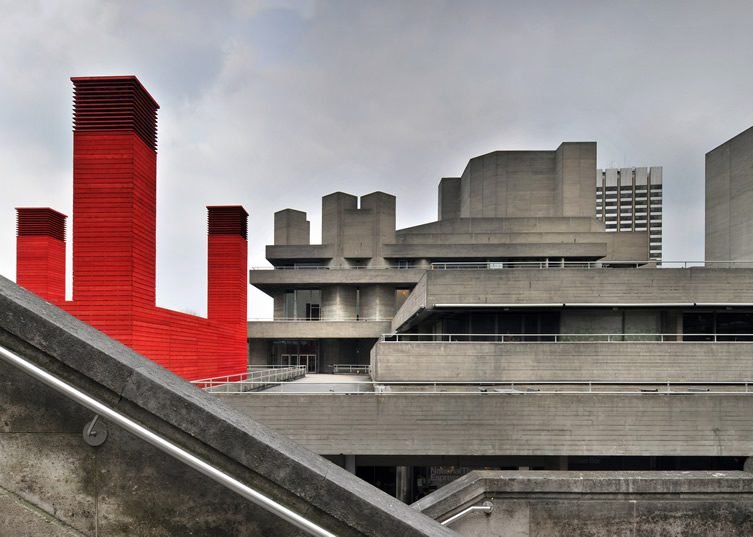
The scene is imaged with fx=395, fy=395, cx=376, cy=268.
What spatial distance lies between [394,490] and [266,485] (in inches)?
791

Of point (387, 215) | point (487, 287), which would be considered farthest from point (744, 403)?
point (387, 215)

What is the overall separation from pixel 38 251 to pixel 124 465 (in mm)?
33914

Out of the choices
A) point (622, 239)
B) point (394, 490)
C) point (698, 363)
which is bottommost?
point (394, 490)

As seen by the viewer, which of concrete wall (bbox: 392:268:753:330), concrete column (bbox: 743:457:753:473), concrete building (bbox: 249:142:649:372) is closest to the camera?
concrete column (bbox: 743:457:753:473)

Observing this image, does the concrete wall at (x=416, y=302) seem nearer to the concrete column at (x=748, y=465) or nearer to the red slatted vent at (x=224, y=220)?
the red slatted vent at (x=224, y=220)

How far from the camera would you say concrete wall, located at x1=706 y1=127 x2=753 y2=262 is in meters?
28.7

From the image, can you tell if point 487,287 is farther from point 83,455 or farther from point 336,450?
point 83,455

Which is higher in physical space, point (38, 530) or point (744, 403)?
point (38, 530)

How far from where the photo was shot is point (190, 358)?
16.3 meters

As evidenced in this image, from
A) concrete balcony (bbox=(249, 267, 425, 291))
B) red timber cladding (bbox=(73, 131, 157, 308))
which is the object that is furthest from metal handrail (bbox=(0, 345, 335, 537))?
concrete balcony (bbox=(249, 267, 425, 291))

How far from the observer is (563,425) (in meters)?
13.7

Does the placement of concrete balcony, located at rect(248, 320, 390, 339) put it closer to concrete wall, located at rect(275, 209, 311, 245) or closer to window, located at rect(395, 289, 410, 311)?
window, located at rect(395, 289, 410, 311)

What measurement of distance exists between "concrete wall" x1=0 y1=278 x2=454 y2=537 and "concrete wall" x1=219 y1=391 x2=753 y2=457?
40.5 feet

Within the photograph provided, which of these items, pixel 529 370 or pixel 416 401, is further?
pixel 529 370
